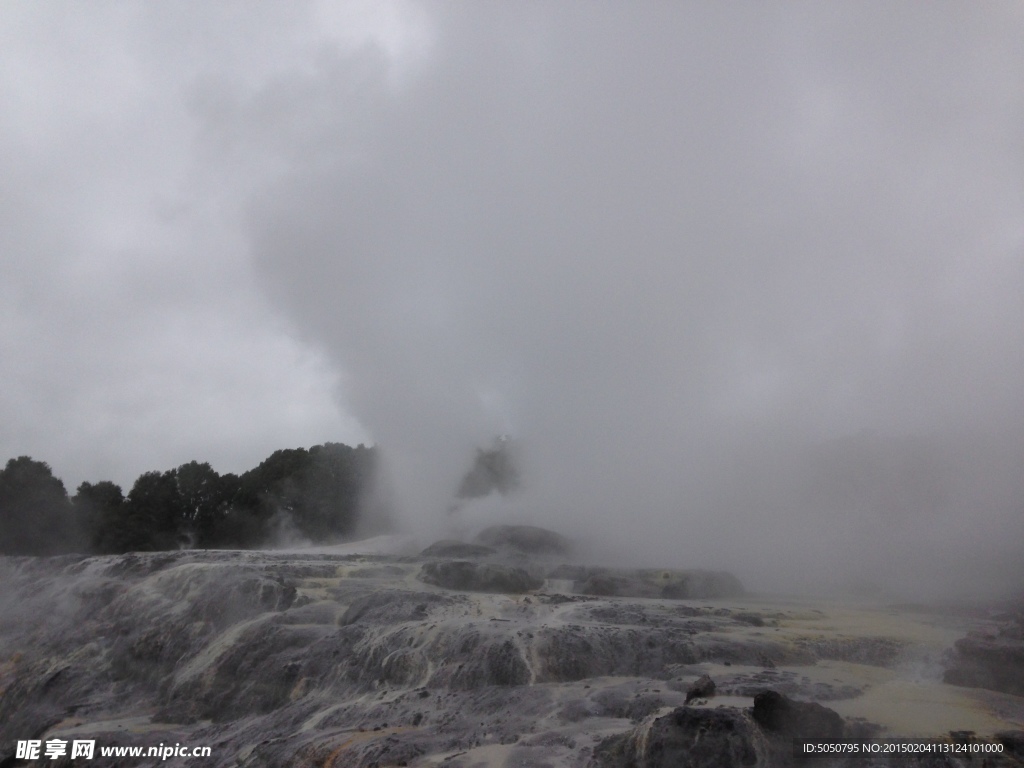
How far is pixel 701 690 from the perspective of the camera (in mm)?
12547

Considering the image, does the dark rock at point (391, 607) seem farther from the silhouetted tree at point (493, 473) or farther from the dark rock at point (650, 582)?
the silhouetted tree at point (493, 473)

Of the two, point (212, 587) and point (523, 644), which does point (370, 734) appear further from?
point (212, 587)

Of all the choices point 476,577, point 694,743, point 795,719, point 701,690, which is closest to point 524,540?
point 476,577

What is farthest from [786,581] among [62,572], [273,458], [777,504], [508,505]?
[273,458]

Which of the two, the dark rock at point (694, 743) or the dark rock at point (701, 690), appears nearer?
the dark rock at point (694, 743)

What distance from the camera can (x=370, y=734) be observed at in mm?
12734

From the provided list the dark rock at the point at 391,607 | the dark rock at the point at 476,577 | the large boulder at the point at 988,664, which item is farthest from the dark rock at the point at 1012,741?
the dark rock at the point at 476,577

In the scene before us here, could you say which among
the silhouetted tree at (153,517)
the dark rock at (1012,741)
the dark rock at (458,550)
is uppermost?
the silhouetted tree at (153,517)

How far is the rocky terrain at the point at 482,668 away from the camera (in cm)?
1127

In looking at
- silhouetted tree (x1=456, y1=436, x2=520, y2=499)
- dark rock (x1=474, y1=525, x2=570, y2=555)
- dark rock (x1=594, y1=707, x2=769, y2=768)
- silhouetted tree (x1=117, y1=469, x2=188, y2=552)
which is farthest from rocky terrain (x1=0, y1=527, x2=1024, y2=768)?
silhouetted tree (x1=117, y1=469, x2=188, y2=552)

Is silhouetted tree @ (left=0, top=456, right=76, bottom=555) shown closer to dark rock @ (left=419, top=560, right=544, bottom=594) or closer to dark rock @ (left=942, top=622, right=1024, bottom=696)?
dark rock @ (left=419, top=560, right=544, bottom=594)

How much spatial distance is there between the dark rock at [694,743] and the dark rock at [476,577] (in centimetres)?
1337

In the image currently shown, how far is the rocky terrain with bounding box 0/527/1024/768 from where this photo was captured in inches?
444

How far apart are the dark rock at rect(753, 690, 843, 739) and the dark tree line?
4408 cm
